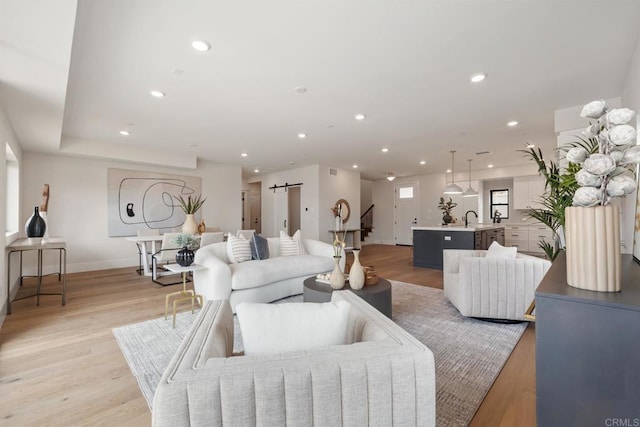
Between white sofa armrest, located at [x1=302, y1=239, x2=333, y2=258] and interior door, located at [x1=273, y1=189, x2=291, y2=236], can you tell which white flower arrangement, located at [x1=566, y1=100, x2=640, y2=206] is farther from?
interior door, located at [x1=273, y1=189, x2=291, y2=236]

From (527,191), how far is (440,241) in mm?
4260

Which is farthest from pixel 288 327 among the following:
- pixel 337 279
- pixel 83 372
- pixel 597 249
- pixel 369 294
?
pixel 83 372

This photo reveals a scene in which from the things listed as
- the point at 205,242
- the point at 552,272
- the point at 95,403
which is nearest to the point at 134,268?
the point at 205,242

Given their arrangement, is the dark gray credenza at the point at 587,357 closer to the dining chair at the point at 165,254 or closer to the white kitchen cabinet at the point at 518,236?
the dining chair at the point at 165,254

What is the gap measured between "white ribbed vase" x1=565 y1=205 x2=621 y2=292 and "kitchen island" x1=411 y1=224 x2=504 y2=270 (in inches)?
192

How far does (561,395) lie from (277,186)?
857cm

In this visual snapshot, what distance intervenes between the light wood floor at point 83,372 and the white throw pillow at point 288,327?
1.18m

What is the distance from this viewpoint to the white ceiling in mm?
1949

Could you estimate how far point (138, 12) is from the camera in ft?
6.43

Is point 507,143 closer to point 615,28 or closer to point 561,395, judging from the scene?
point 615,28

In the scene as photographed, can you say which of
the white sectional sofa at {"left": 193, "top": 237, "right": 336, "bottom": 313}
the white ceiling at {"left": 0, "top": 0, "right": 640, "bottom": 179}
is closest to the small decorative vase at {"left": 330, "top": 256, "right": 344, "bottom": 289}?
the white sectional sofa at {"left": 193, "top": 237, "right": 336, "bottom": 313}

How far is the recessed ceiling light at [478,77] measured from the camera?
2861 millimetres

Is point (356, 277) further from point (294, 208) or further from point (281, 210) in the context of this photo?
point (294, 208)

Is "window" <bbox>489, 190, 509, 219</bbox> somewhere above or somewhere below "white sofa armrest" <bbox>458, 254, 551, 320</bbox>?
above
